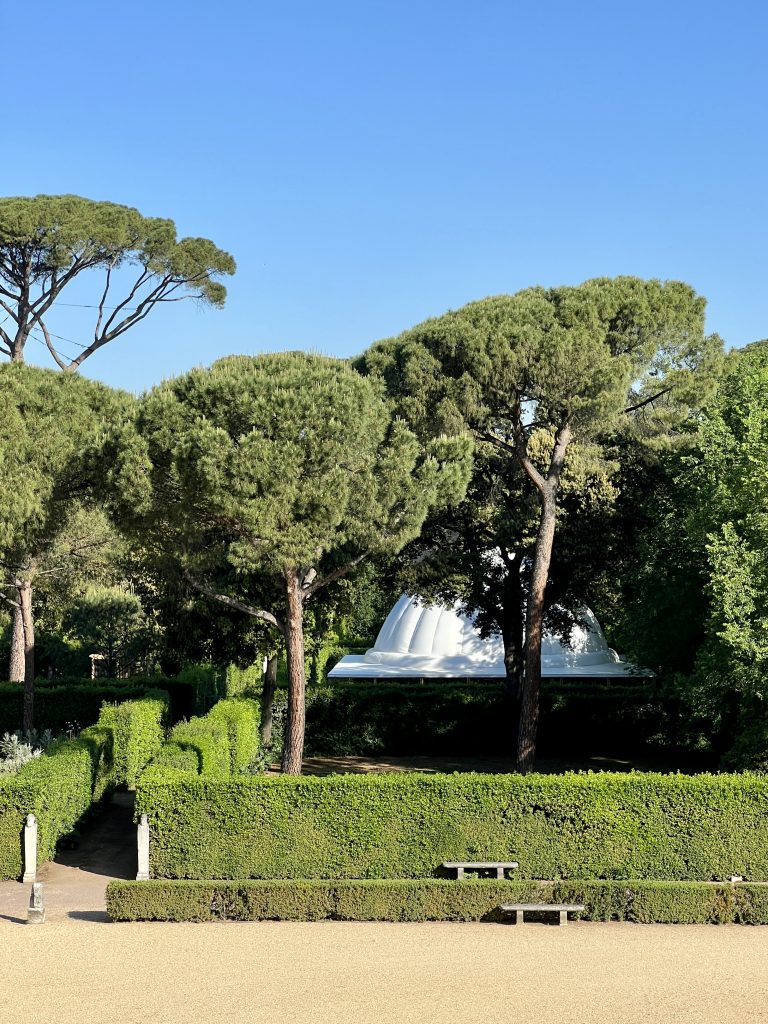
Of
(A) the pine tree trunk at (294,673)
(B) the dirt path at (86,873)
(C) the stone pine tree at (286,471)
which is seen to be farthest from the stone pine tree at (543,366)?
(B) the dirt path at (86,873)

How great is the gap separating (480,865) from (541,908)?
139cm

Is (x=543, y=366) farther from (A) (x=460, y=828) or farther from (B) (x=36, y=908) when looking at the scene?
(B) (x=36, y=908)

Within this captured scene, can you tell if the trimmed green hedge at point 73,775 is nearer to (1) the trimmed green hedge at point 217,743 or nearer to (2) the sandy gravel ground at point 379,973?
(1) the trimmed green hedge at point 217,743

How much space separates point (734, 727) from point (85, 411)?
15.2 metres

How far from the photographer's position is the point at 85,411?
2261cm

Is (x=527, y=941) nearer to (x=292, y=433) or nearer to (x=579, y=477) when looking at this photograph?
(x=292, y=433)

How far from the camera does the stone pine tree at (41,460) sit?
2136 cm

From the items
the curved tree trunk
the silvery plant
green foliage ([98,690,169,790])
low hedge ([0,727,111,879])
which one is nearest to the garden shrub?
green foliage ([98,690,169,790])

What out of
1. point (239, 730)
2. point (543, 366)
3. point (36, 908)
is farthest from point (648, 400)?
point (36, 908)

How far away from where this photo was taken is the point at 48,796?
54.2 feet

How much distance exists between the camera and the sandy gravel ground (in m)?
10.5

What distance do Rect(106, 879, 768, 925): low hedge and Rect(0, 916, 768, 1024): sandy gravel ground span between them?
0.28 metres

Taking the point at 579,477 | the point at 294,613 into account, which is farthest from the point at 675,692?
the point at 294,613

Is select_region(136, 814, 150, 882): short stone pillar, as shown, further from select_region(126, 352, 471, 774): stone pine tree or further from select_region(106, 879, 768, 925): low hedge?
select_region(126, 352, 471, 774): stone pine tree
